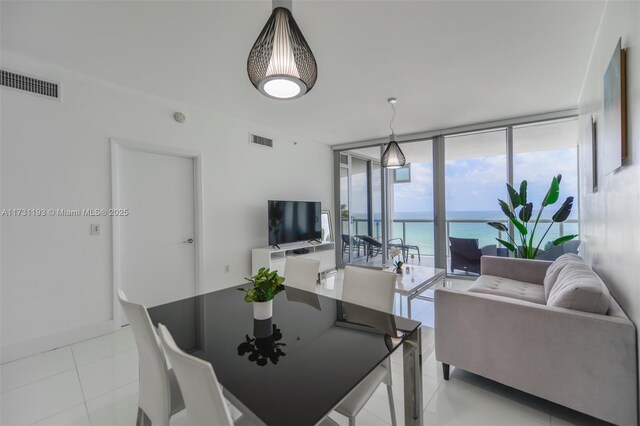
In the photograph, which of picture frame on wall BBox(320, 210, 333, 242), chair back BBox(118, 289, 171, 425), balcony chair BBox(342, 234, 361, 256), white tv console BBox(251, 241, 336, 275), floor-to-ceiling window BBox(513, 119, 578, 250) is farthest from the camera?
balcony chair BBox(342, 234, 361, 256)

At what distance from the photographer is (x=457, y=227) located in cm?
496

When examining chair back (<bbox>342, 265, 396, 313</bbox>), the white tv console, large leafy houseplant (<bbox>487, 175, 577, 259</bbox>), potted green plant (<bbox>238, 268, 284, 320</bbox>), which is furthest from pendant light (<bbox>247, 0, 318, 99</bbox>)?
large leafy houseplant (<bbox>487, 175, 577, 259</bbox>)

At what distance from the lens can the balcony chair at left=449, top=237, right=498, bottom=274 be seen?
4379 millimetres

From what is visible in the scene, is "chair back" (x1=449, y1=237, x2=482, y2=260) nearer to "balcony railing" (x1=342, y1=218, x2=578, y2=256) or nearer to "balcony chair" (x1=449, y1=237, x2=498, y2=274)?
"balcony chair" (x1=449, y1=237, x2=498, y2=274)

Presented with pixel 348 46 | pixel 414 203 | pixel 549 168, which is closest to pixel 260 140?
pixel 348 46

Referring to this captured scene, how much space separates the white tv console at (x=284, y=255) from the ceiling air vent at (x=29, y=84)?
9.45 ft

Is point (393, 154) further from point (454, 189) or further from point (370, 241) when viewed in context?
point (370, 241)

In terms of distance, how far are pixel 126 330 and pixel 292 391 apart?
2.98 metres

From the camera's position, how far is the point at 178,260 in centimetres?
359

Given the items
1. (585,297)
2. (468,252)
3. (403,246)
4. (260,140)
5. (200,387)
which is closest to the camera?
(200,387)

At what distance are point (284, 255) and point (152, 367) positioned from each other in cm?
326

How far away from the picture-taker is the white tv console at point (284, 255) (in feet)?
13.7

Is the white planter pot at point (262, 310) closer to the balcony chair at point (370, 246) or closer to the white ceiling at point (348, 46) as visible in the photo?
the white ceiling at point (348, 46)

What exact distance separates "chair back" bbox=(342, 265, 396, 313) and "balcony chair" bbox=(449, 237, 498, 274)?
10.3 feet
